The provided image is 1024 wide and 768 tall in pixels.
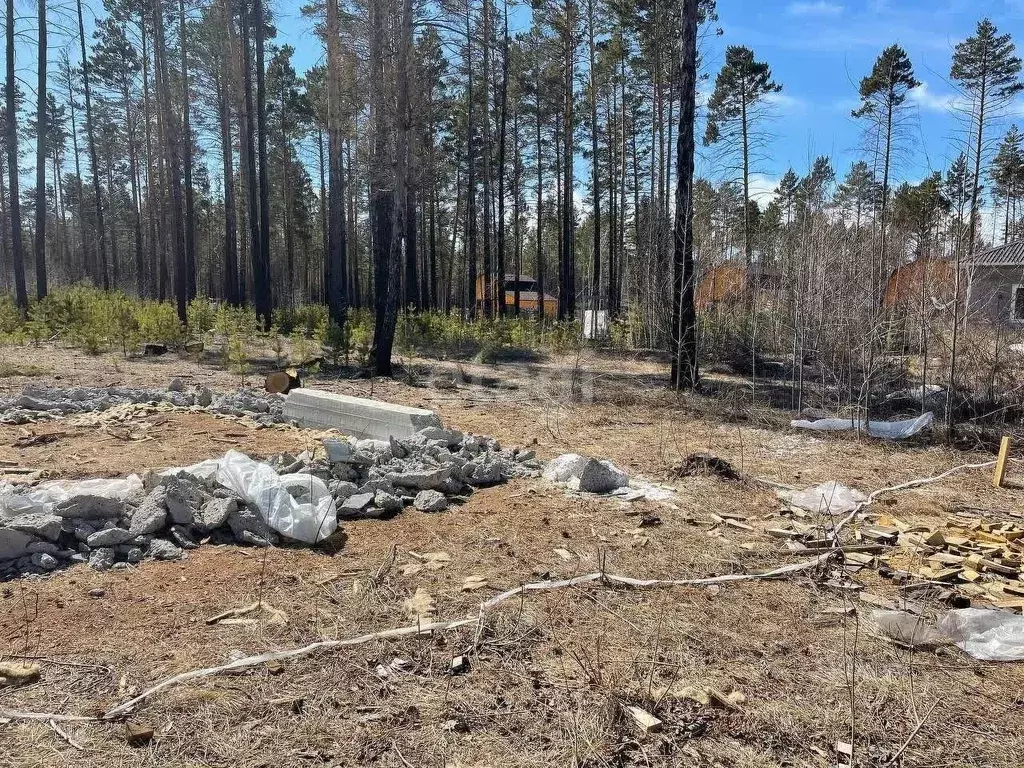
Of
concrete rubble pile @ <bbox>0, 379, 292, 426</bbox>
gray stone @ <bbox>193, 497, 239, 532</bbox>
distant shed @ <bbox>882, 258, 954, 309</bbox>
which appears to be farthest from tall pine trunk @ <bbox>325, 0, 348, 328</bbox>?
gray stone @ <bbox>193, 497, 239, 532</bbox>

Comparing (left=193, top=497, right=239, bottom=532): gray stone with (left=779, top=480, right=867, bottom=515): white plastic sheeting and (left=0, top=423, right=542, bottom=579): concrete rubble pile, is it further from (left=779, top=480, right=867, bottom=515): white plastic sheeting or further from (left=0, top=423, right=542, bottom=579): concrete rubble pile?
(left=779, top=480, right=867, bottom=515): white plastic sheeting

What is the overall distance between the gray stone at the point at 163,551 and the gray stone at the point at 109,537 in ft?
0.51

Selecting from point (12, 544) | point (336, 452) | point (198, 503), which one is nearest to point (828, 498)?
point (336, 452)

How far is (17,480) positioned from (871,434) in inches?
341

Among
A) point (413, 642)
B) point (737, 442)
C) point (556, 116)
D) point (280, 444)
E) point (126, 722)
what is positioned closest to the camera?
point (126, 722)

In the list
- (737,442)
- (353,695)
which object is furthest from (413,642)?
(737,442)

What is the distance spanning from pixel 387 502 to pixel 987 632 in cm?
370

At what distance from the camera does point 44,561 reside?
3.73 metres

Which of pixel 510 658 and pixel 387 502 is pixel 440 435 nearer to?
pixel 387 502

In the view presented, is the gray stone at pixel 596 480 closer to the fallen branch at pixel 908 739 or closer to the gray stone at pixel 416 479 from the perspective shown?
the gray stone at pixel 416 479

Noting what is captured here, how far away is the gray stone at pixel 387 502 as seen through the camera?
195 inches

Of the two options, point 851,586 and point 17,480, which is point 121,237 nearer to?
point 17,480

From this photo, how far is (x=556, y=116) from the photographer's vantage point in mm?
25828

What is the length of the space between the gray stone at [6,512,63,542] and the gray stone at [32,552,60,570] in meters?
0.14
